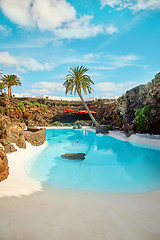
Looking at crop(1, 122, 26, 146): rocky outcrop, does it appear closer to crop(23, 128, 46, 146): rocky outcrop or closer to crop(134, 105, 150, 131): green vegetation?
crop(23, 128, 46, 146): rocky outcrop

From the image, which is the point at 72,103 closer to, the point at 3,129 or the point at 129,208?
the point at 3,129

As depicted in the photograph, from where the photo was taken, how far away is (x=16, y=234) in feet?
6.51

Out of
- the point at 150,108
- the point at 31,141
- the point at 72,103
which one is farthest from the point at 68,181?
the point at 72,103

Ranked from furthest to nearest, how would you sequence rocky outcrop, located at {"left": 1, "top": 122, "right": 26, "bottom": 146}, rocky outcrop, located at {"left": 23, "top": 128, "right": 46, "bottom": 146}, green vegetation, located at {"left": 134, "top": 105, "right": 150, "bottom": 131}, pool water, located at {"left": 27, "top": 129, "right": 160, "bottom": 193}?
green vegetation, located at {"left": 134, "top": 105, "right": 150, "bottom": 131}
rocky outcrop, located at {"left": 23, "top": 128, "right": 46, "bottom": 146}
rocky outcrop, located at {"left": 1, "top": 122, "right": 26, "bottom": 146}
pool water, located at {"left": 27, "top": 129, "right": 160, "bottom": 193}

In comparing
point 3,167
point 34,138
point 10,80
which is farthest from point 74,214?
point 10,80

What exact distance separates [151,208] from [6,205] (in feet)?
10.2

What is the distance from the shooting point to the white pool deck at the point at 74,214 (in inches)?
80.6

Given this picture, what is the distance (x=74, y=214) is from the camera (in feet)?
8.64

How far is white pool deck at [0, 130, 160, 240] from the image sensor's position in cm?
205

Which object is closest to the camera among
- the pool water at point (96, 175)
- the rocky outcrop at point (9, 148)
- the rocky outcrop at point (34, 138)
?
the pool water at point (96, 175)

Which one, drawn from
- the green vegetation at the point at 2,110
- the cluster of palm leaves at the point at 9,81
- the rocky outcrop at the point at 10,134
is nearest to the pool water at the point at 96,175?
the rocky outcrop at the point at 10,134

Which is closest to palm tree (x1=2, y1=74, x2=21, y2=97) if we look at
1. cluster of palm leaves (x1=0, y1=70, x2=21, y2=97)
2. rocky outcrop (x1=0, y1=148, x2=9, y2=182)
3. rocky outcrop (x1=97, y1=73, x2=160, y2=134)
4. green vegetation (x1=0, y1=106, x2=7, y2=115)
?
cluster of palm leaves (x1=0, y1=70, x2=21, y2=97)

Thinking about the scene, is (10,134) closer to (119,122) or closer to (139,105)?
(139,105)

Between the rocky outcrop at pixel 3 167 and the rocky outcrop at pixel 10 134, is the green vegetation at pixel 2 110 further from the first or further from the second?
the rocky outcrop at pixel 3 167
